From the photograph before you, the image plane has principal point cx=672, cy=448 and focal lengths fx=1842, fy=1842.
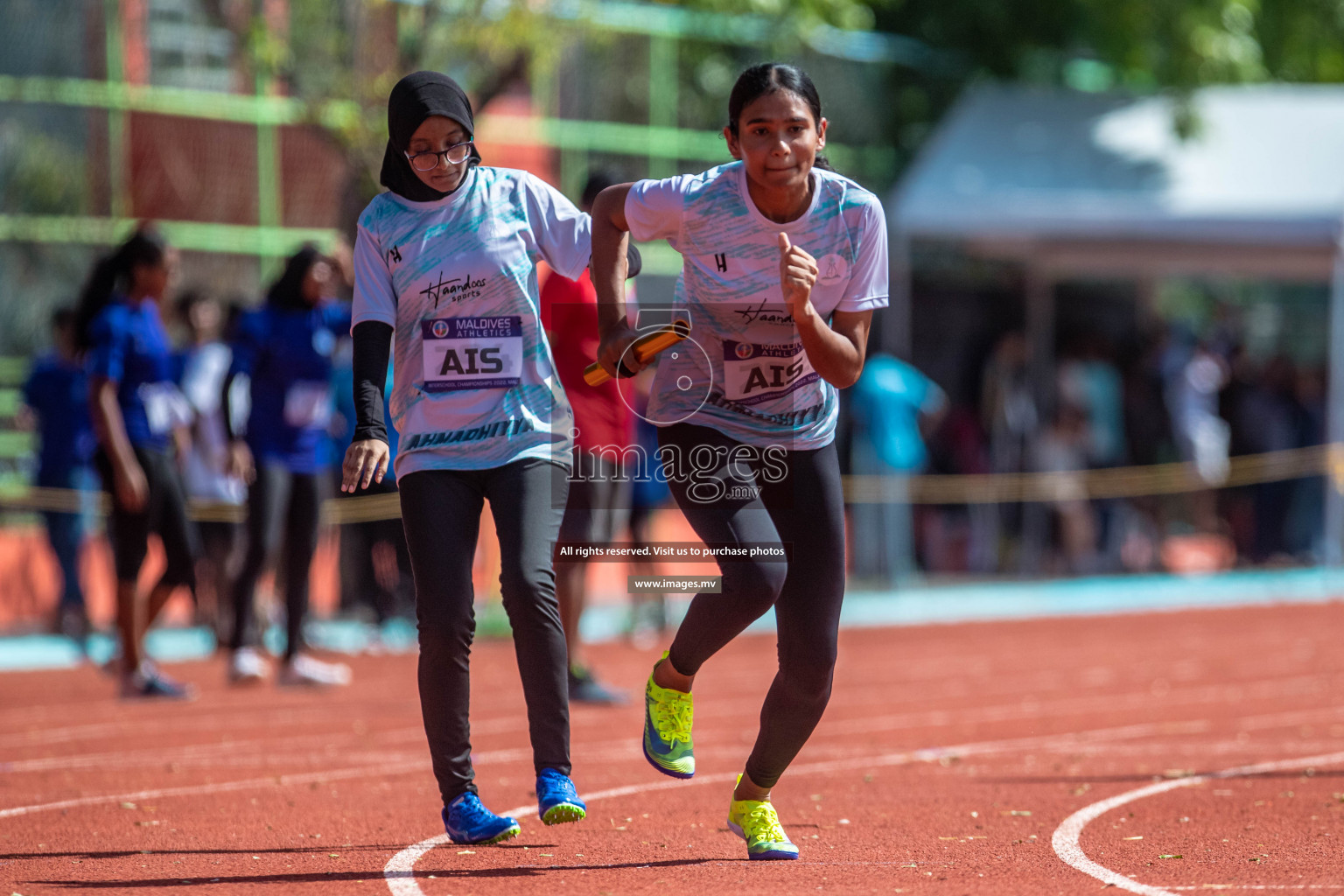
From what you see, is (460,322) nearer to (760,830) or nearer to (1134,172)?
(760,830)

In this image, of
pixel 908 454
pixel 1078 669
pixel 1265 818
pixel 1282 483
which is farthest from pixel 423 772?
pixel 1282 483

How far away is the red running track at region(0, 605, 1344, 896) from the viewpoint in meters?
5.06

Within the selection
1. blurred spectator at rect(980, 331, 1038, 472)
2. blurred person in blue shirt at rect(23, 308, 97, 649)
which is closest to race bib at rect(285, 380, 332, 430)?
blurred person in blue shirt at rect(23, 308, 97, 649)

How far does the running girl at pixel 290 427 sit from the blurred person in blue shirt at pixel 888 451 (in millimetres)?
7777

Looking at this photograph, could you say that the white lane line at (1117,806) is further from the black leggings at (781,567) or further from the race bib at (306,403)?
the race bib at (306,403)

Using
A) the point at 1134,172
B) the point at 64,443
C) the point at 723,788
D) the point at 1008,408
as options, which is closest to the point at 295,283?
the point at 64,443

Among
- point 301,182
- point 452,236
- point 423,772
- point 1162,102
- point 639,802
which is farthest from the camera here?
point 1162,102

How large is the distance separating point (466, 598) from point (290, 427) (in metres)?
4.68

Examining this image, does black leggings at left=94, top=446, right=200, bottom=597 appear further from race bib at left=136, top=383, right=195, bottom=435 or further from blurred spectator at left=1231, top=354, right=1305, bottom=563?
blurred spectator at left=1231, top=354, right=1305, bottom=563

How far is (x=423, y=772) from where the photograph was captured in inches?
288

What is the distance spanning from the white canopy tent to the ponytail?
9.80 metres

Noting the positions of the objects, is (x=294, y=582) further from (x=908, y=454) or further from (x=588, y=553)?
(x=908, y=454)

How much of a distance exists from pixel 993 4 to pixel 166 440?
1449cm

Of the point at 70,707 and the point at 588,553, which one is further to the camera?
the point at 70,707
